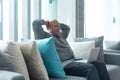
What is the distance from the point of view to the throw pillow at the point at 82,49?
326cm

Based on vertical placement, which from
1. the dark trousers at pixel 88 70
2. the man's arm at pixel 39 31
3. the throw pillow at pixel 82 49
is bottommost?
the dark trousers at pixel 88 70

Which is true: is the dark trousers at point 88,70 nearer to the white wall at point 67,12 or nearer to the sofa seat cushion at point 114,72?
the sofa seat cushion at point 114,72

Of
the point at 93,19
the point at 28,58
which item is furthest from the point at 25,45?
the point at 93,19

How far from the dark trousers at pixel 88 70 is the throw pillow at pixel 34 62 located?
50 centimetres

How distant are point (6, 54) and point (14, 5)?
1648 mm

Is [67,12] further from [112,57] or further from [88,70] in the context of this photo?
[88,70]

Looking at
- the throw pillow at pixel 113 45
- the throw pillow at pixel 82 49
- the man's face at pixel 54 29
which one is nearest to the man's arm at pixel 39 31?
the man's face at pixel 54 29

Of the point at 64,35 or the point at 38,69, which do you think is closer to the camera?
the point at 38,69

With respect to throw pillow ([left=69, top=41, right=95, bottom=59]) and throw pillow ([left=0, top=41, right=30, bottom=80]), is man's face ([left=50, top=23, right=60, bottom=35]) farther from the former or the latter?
throw pillow ([left=0, top=41, right=30, bottom=80])

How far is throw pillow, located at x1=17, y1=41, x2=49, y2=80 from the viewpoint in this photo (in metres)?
2.11

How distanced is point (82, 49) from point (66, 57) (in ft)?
1.58

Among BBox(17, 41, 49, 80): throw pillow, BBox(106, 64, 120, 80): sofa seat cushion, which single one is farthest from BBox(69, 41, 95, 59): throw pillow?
BBox(17, 41, 49, 80): throw pillow

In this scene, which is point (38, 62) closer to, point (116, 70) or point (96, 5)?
point (116, 70)

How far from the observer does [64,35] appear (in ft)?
10.6
